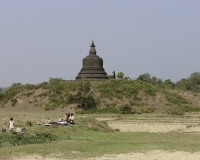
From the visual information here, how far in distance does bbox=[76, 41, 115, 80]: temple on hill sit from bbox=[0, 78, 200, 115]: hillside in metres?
3.97

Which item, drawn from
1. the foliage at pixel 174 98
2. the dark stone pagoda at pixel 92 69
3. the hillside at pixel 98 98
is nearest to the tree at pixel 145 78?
the dark stone pagoda at pixel 92 69

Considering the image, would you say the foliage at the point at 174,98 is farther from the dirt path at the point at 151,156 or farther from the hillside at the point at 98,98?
the dirt path at the point at 151,156

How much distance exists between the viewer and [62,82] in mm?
62250

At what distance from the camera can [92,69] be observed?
66.0m

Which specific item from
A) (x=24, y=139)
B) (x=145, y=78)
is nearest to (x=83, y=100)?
(x=24, y=139)

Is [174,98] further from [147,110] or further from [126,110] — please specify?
[126,110]

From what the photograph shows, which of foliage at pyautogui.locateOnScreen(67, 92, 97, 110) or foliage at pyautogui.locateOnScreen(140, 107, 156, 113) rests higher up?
foliage at pyautogui.locateOnScreen(67, 92, 97, 110)

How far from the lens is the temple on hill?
6538cm

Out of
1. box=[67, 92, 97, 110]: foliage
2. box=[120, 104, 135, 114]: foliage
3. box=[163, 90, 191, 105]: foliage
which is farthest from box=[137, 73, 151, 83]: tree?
box=[120, 104, 135, 114]: foliage

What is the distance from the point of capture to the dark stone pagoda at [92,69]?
65.4 meters

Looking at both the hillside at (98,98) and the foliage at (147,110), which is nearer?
the foliage at (147,110)

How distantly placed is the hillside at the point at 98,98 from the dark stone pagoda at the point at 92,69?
13.0ft

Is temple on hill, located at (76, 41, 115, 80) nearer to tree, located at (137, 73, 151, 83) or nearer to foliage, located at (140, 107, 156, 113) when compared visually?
tree, located at (137, 73, 151, 83)

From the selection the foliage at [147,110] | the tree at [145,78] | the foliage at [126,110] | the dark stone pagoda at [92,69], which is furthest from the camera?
the tree at [145,78]
